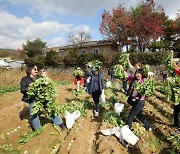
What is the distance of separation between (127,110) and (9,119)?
4138mm

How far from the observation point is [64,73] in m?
30.2

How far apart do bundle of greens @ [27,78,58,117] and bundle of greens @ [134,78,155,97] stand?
2328 mm

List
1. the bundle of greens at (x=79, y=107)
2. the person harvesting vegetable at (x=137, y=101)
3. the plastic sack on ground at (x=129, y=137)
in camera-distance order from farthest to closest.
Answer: the bundle of greens at (x=79, y=107)
the person harvesting vegetable at (x=137, y=101)
the plastic sack on ground at (x=129, y=137)

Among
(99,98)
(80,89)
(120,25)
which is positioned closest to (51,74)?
(120,25)

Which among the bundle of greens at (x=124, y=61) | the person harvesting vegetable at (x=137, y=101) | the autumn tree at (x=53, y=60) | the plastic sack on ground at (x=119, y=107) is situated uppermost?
the bundle of greens at (x=124, y=61)

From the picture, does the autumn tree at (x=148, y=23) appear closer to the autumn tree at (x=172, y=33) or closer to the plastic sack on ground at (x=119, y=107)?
the autumn tree at (x=172, y=33)

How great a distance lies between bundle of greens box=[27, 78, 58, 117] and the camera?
19.7 feet

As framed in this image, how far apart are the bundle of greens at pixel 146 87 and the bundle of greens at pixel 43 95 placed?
2.33m

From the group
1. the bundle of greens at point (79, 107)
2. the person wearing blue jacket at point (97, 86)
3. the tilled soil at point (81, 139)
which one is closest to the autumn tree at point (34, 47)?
the bundle of greens at point (79, 107)

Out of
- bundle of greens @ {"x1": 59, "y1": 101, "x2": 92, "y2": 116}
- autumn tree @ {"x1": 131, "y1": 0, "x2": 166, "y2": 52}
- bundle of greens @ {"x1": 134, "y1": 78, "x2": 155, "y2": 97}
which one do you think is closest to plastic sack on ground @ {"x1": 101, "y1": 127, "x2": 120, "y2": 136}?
bundle of greens @ {"x1": 134, "y1": 78, "x2": 155, "y2": 97}

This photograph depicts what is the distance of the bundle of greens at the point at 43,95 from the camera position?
6.00 meters

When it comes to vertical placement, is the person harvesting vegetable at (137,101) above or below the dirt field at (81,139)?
above

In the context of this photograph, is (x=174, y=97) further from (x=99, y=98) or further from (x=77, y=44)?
(x=77, y=44)

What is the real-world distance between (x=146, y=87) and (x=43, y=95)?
9.03 ft
